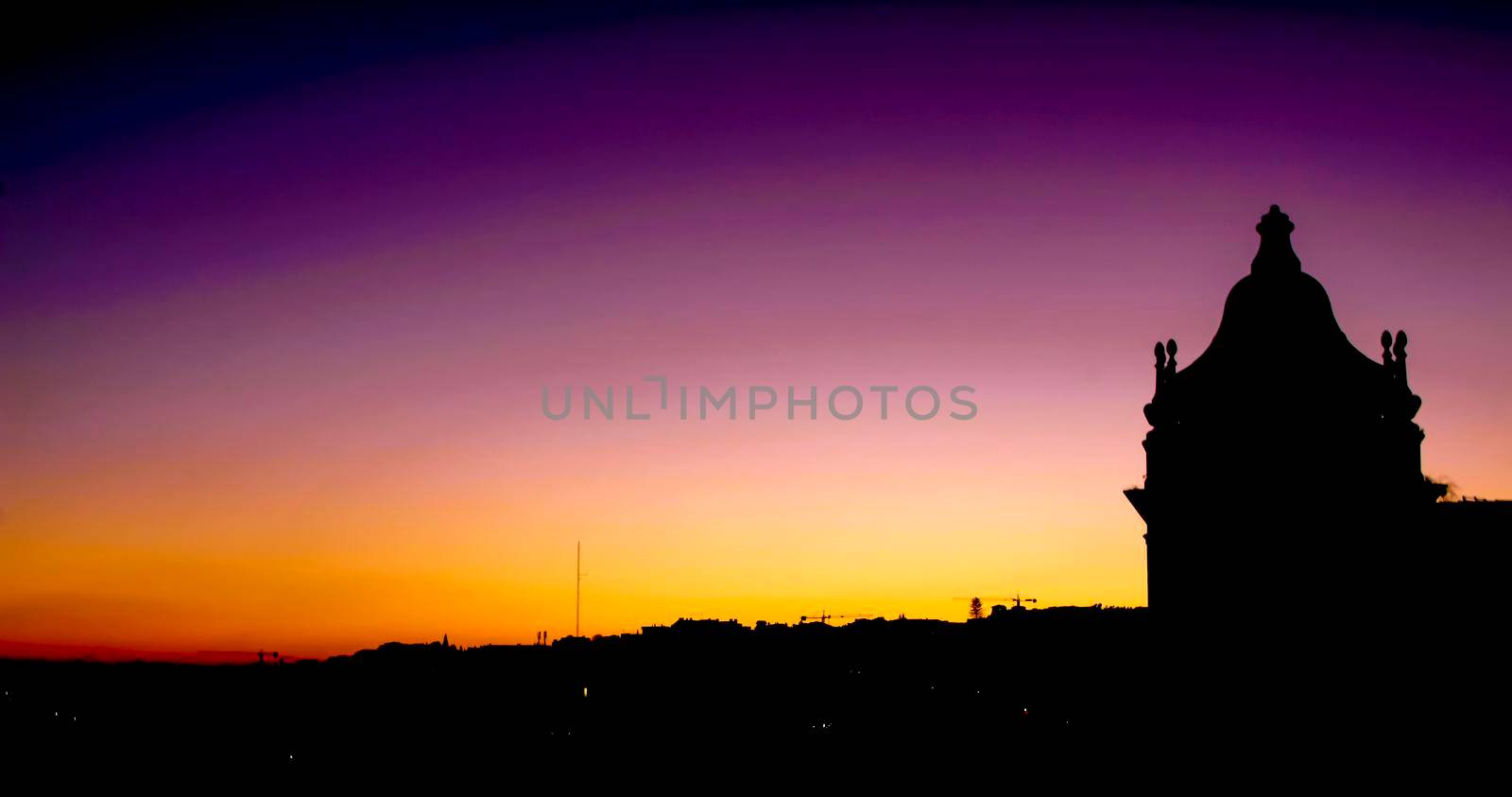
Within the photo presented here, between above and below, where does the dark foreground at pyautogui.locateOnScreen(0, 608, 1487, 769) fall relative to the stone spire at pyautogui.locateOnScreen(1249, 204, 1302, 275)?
below

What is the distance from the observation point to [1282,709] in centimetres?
2808

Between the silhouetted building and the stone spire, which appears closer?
the silhouetted building

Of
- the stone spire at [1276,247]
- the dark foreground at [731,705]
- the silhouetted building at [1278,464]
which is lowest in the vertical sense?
the dark foreground at [731,705]

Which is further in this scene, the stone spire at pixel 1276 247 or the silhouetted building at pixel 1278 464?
the stone spire at pixel 1276 247

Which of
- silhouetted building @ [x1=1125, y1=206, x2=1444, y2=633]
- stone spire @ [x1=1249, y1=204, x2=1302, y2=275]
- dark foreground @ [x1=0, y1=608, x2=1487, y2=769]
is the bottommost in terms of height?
dark foreground @ [x1=0, y1=608, x2=1487, y2=769]

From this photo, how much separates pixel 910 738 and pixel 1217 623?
5471 centimetres

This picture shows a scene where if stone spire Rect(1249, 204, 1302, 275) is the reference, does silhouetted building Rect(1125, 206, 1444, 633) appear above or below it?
below

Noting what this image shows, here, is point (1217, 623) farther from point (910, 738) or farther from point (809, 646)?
point (809, 646)

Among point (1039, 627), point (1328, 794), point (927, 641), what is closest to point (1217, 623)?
point (1328, 794)

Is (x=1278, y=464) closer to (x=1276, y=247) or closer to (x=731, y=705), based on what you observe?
(x=1276, y=247)

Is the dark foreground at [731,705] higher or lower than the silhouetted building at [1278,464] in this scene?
lower

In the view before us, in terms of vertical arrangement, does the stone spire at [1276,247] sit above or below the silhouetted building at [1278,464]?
above

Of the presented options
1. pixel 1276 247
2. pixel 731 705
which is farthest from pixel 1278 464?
pixel 731 705

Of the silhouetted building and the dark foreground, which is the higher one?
the silhouetted building
